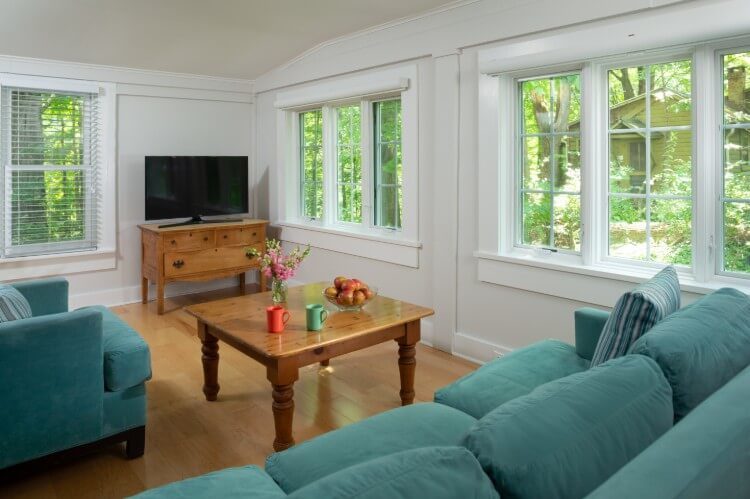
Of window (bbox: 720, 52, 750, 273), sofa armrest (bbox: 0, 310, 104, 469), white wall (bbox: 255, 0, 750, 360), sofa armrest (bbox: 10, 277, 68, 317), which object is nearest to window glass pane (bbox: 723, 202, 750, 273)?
window (bbox: 720, 52, 750, 273)

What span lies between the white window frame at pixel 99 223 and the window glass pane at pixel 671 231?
14.6ft

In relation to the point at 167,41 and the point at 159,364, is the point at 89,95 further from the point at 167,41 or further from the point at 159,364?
the point at 159,364

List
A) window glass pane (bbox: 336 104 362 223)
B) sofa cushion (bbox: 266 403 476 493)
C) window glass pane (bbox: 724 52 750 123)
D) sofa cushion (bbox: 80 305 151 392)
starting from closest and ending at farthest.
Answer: sofa cushion (bbox: 266 403 476 493) < sofa cushion (bbox: 80 305 151 392) < window glass pane (bbox: 724 52 750 123) < window glass pane (bbox: 336 104 362 223)

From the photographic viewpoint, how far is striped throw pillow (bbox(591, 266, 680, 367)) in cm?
185

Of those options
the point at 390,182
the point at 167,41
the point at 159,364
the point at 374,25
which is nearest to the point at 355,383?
the point at 159,364

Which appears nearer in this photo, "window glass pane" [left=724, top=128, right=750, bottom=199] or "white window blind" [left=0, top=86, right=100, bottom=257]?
"window glass pane" [left=724, top=128, right=750, bottom=199]

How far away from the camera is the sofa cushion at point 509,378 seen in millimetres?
2113

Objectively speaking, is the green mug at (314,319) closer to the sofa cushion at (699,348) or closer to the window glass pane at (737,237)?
the sofa cushion at (699,348)

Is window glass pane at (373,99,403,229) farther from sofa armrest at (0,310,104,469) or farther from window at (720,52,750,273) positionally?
sofa armrest at (0,310,104,469)

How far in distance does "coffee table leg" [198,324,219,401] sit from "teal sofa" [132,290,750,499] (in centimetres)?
145

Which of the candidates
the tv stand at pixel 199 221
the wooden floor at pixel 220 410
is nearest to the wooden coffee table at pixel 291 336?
the wooden floor at pixel 220 410

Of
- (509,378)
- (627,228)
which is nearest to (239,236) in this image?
(627,228)

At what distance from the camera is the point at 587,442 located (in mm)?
1104

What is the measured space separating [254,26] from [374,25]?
0.94m
